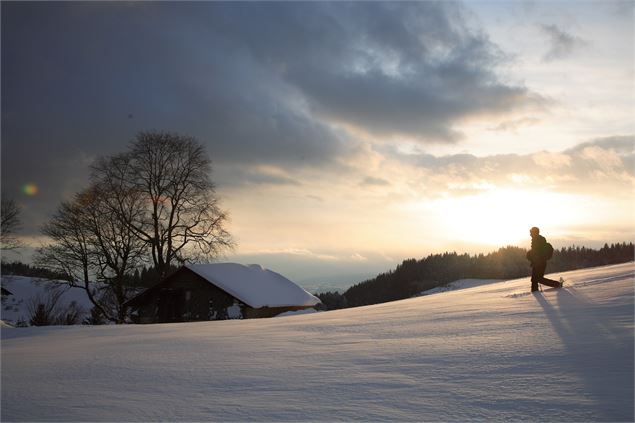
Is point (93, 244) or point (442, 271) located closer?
point (93, 244)

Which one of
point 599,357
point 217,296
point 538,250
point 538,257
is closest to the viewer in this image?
point 599,357

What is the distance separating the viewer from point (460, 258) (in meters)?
74.9

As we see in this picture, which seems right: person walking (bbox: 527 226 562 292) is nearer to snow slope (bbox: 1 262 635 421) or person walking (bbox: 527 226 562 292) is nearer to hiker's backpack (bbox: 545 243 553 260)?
hiker's backpack (bbox: 545 243 553 260)

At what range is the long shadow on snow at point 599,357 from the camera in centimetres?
277

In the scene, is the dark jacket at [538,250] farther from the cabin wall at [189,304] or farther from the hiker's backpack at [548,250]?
the cabin wall at [189,304]

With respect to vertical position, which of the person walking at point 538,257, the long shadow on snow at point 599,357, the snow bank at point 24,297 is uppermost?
the person walking at point 538,257

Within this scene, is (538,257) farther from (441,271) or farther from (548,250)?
(441,271)

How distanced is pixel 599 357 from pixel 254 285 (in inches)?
908

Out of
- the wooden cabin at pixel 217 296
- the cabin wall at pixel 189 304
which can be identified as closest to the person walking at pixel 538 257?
the wooden cabin at pixel 217 296

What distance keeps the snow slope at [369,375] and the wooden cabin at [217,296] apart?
58.0 ft

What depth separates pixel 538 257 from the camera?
10.4 m

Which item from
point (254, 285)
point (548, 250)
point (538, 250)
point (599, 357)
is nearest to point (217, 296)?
point (254, 285)

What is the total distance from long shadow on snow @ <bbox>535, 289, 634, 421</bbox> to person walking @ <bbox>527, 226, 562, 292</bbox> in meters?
3.91

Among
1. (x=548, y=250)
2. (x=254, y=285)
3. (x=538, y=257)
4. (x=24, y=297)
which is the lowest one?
(x=24, y=297)
